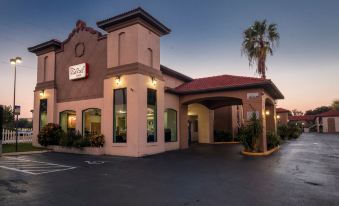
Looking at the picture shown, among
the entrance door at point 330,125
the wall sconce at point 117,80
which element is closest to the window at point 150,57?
the wall sconce at point 117,80

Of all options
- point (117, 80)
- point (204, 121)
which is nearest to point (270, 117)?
point (204, 121)

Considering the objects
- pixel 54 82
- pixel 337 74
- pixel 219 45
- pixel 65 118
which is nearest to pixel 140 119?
pixel 65 118

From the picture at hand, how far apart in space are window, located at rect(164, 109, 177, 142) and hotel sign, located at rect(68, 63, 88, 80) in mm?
6610

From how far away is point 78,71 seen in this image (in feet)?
55.1

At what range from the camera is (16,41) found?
18.9 m

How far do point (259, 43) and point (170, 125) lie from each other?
50.0ft

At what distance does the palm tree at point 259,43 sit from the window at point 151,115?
15204 mm

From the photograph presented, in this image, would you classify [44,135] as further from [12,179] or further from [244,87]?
[244,87]

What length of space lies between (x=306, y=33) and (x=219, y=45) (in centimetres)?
765

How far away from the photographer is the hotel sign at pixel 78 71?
1638 centimetres

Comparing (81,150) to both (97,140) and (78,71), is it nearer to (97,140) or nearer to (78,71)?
(97,140)

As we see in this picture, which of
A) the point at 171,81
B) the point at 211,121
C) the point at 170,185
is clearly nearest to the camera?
the point at 170,185

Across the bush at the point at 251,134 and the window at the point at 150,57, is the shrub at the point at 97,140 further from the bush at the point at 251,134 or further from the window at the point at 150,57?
the bush at the point at 251,134

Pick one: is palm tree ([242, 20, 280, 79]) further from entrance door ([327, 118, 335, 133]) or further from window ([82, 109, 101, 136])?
entrance door ([327, 118, 335, 133])
